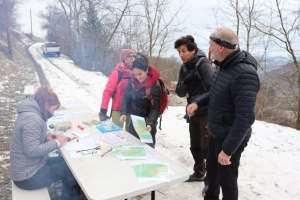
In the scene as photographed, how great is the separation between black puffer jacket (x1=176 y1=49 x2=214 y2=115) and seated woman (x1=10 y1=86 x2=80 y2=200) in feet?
4.86

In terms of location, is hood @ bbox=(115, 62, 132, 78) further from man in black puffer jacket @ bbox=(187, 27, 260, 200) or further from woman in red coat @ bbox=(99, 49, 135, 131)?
man in black puffer jacket @ bbox=(187, 27, 260, 200)

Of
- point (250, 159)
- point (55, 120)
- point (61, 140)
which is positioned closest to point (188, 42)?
point (61, 140)

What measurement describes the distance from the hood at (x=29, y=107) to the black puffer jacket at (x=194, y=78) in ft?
5.20

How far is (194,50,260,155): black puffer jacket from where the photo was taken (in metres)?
1.77

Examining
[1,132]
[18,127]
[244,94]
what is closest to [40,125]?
[18,127]

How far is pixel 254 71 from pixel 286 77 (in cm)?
688

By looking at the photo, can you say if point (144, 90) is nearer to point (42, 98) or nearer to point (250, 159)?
point (42, 98)

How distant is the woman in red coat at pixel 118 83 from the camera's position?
3.33 meters

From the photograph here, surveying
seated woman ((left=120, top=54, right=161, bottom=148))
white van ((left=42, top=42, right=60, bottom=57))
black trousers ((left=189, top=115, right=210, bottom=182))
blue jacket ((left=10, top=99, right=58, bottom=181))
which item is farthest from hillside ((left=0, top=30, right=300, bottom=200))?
white van ((left=42, top=42, right=60, bottom=57))

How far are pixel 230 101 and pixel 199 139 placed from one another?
121 centimetres

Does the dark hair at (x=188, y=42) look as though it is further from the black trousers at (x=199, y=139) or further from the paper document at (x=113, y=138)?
the paper document at (x=113, y=138)

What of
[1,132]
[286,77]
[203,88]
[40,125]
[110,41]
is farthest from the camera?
[110,41]

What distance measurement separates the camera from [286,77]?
25.0 ft

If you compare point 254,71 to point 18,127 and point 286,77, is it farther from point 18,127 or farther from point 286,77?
point 286,77
